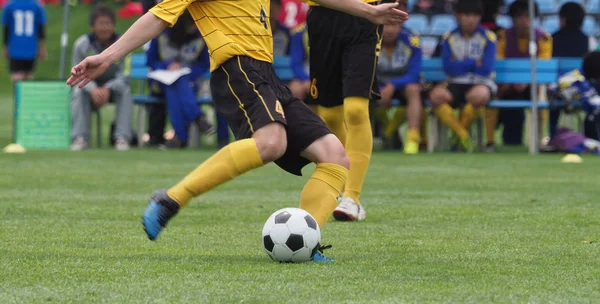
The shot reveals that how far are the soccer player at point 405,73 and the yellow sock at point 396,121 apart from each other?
1.90ft

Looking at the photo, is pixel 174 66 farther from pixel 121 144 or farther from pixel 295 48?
pixel 295 48

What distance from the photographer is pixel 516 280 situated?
4539mm

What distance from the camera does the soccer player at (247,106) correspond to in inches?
201

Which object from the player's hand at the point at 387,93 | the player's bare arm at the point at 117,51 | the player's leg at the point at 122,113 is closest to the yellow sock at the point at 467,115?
the player's hand at the point at 387,93

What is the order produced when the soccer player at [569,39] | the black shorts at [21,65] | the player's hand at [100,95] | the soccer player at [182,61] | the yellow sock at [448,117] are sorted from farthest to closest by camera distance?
the black shorts at [21,65] < the soccer player at [569,39] < the player's hand at [100,95] < the soccer player at [182,61] < the yellow sock at [448,117]

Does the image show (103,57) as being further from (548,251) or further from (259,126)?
(548,251)

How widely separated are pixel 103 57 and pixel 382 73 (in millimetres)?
9073

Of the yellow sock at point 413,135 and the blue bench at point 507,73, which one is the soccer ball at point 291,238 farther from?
the blue bench at point 507,73

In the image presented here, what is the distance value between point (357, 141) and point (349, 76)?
0.40 metres

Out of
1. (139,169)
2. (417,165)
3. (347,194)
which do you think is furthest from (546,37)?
(347,194)

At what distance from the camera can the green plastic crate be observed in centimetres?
1506

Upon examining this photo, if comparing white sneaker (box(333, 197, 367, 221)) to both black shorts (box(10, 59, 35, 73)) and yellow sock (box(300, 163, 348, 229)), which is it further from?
black shorts (box(10, 59, 35, 73))

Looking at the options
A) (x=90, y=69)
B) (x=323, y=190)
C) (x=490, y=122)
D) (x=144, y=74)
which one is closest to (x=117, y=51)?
(x=90, y=69)

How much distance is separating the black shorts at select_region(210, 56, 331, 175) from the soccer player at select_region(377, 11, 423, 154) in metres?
8.34
